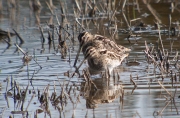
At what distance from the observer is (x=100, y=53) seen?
344 inches

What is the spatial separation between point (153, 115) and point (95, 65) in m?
2.54

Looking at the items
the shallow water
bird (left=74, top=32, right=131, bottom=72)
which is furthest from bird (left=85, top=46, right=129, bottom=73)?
the shallow water

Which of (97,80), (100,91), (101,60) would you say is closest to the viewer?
(100,91)

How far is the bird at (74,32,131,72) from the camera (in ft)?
28.3

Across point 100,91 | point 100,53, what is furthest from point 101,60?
point 100,91

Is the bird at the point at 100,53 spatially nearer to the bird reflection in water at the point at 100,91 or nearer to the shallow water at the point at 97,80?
the shallow water at the point at 97,80

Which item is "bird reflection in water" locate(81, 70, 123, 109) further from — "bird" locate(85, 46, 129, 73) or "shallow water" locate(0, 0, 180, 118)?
"bird" locate(85, 46, 129, 73)

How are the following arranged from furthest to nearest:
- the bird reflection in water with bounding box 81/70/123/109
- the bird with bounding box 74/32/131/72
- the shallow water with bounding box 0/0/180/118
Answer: the bird with bounding box 74/32/131/72 < the bird reflection in water with bounding box 81/70/123/109 < the shallow water with bounding box 0/0/180/118

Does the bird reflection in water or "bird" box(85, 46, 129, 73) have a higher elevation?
"bird" box(85, 46, 129, 73)

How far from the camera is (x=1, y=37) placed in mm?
12055

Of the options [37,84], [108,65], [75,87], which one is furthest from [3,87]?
[108,65]

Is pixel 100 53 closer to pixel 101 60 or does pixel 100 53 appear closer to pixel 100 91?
pixel 101 60

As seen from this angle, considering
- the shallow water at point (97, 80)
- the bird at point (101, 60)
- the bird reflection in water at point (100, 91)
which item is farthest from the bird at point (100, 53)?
the bird reflection in water at point (100, 91)

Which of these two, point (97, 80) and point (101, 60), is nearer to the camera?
point (97, 80)
